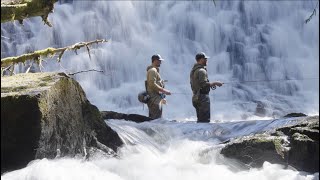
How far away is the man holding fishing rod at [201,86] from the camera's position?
11016 mm

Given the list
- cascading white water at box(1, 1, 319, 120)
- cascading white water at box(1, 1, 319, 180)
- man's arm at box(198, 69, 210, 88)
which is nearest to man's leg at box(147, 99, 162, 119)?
man's arm at box(198, 69, 210, 88)

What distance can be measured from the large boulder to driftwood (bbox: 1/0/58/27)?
1949 millimetres

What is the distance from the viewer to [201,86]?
36.2 ft

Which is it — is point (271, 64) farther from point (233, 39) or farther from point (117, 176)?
point (117, 176)

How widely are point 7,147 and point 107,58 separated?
55.0 feet

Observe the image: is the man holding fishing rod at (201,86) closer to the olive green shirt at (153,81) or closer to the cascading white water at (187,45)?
the olive green shirt at (153,81)

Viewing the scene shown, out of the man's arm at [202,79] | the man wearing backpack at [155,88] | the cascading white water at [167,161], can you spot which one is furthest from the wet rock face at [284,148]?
the man wearing backpack at [155,88]

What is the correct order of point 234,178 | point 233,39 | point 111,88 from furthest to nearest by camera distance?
1. point 233,39
2. point 111,88
3. point 234,178

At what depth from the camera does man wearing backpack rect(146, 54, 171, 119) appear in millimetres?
11219

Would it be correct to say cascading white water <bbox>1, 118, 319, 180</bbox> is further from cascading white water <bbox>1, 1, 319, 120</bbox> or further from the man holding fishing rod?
cascading white water <bbox>1, 1, 319, 120</bbox>

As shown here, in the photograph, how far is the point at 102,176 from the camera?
6.95 meters

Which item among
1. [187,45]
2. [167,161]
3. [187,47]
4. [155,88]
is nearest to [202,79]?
[155,88]

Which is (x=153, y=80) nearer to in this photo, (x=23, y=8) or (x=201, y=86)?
(x=201, y=86)

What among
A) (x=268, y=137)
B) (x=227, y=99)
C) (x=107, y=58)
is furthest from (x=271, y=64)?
(x=268, y=137)
